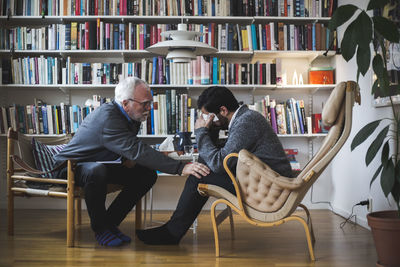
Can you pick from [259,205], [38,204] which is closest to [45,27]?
[38,204]

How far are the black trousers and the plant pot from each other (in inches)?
62.3

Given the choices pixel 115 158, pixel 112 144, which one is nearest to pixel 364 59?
pixel 112 144

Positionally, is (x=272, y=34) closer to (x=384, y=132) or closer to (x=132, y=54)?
(x=132, y=54)

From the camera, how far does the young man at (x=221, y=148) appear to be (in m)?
2.86

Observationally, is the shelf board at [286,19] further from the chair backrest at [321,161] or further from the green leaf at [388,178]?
the green leaf at [388,178]

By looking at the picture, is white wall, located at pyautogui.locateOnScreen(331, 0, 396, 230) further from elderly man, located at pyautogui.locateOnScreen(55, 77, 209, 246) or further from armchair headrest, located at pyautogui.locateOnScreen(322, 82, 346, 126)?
elderly man, located at pyautogui.locateOnScreen(55, 77, 209, 246)

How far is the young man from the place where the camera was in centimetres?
286

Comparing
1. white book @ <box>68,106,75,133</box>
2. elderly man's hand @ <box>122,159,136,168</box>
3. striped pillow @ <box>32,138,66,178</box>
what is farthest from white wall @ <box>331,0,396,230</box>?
white book @ <box>68,106,75,133</box>

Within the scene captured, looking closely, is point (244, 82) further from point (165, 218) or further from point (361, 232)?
point (361, 232)

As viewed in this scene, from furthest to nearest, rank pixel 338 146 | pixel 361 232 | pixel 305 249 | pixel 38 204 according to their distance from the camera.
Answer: pixel 38 204 → pixel 361 232 → pixel 305 249 → pixel 338 146

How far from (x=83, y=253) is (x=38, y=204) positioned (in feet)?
7.05

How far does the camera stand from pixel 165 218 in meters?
4.44

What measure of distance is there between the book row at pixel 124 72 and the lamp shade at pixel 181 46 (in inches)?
44.4

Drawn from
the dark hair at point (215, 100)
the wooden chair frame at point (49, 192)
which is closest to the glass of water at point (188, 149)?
the dark hair at point (215, 100)
